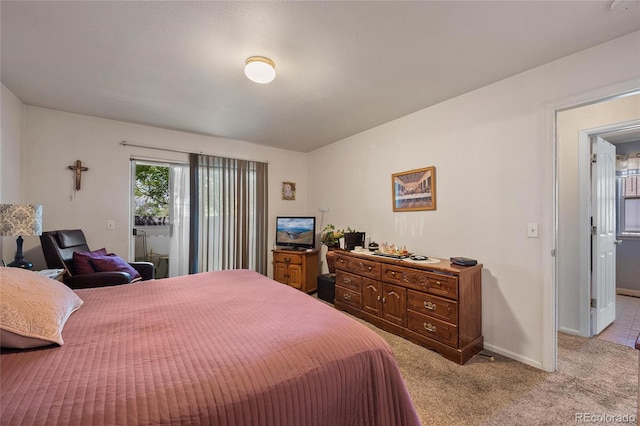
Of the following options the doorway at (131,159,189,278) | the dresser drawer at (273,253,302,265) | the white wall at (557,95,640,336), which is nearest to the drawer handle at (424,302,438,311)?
the white wall at (557,95,640,336)

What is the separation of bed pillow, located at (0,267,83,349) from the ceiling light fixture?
1836 millimetres

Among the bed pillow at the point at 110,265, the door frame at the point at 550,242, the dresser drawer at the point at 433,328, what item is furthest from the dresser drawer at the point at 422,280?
the bed pillow at the point at 110,265

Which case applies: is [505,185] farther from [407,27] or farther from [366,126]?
[366,126]

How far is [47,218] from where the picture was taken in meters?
3.06

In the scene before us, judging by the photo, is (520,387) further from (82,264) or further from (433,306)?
(82,264)

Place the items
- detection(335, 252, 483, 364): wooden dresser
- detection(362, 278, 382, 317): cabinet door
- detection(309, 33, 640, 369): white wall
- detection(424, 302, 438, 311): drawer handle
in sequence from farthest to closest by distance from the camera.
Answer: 1. detection(362, 278, 382, 317): cabinet door
2. detection(424, 302, 438, 311): drawer handle
3. detection(335, 252, 483, 364): wooden dresser
4. detection(309, 33, 640, 369): white wall

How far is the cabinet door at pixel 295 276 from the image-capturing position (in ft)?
13.7

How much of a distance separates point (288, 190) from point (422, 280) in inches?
119

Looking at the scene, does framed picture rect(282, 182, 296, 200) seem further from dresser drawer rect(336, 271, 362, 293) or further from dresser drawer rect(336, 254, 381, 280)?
dresser drawer rect(336, 271, 362, 293)

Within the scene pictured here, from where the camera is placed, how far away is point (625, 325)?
3.05 meters

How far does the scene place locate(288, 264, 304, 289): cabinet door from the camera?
418 cm

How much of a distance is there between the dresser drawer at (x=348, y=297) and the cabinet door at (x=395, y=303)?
0.41 m

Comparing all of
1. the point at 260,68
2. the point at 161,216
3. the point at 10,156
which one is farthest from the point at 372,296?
the point at 161,216

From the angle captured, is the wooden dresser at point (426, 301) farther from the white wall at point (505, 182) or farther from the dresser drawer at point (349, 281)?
the white wall at point (505, 182)
